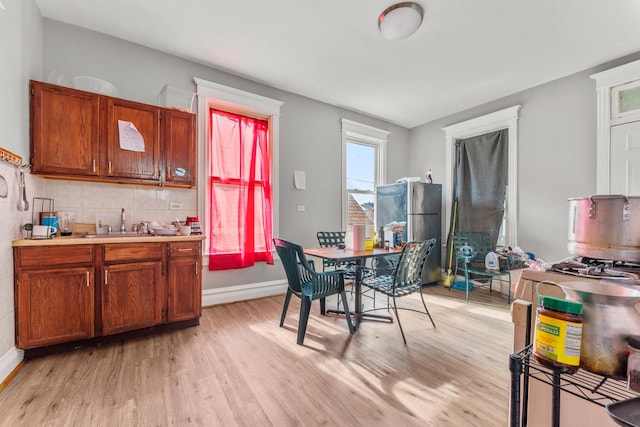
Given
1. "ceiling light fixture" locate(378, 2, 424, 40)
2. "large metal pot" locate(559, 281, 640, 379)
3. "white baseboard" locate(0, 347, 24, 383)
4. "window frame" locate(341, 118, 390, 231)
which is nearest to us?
"large metal pot" locate(559, 281, 640, 379)

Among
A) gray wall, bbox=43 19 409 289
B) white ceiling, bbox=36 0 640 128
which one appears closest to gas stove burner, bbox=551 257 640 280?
white ceiling, bbox=36 0 640 128

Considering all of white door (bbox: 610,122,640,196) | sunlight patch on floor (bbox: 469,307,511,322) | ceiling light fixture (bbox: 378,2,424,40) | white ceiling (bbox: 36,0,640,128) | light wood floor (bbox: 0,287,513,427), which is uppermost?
white ceiling (bbox: 36,0,640,128)

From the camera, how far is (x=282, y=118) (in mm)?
3846

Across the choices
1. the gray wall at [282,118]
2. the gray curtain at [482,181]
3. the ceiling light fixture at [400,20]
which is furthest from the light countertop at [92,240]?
the gray curtain at [482,181]

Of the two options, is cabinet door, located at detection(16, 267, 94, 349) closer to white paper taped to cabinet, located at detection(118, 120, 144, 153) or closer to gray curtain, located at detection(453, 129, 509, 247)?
white paper taped to cabinet, located at detection(118, 120, 144, 153)

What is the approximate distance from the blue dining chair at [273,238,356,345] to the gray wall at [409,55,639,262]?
2898mm

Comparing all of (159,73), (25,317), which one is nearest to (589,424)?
(25,317)

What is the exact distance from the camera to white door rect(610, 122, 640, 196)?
282 centimetres

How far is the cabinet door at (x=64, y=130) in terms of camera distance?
218 centimetres

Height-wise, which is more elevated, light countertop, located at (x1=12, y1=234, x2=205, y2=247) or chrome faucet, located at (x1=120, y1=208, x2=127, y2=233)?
chrome faucet, located at (x1=120, y1=208, x2=127, y2=233)

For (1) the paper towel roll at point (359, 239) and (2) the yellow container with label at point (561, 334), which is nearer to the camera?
(2) the yellow container with label at point (561, 334)

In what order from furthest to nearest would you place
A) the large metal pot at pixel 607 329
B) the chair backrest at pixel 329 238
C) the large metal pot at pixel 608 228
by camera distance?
1. the chair backrest at pixel 329 238
2. the large metal pot at pixel 608 228
3. the large metal pot at pixel 607 329

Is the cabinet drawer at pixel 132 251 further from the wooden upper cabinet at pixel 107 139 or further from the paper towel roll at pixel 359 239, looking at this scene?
the paper towel roll at pixel 359 239

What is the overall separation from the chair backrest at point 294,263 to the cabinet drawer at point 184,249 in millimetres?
840
